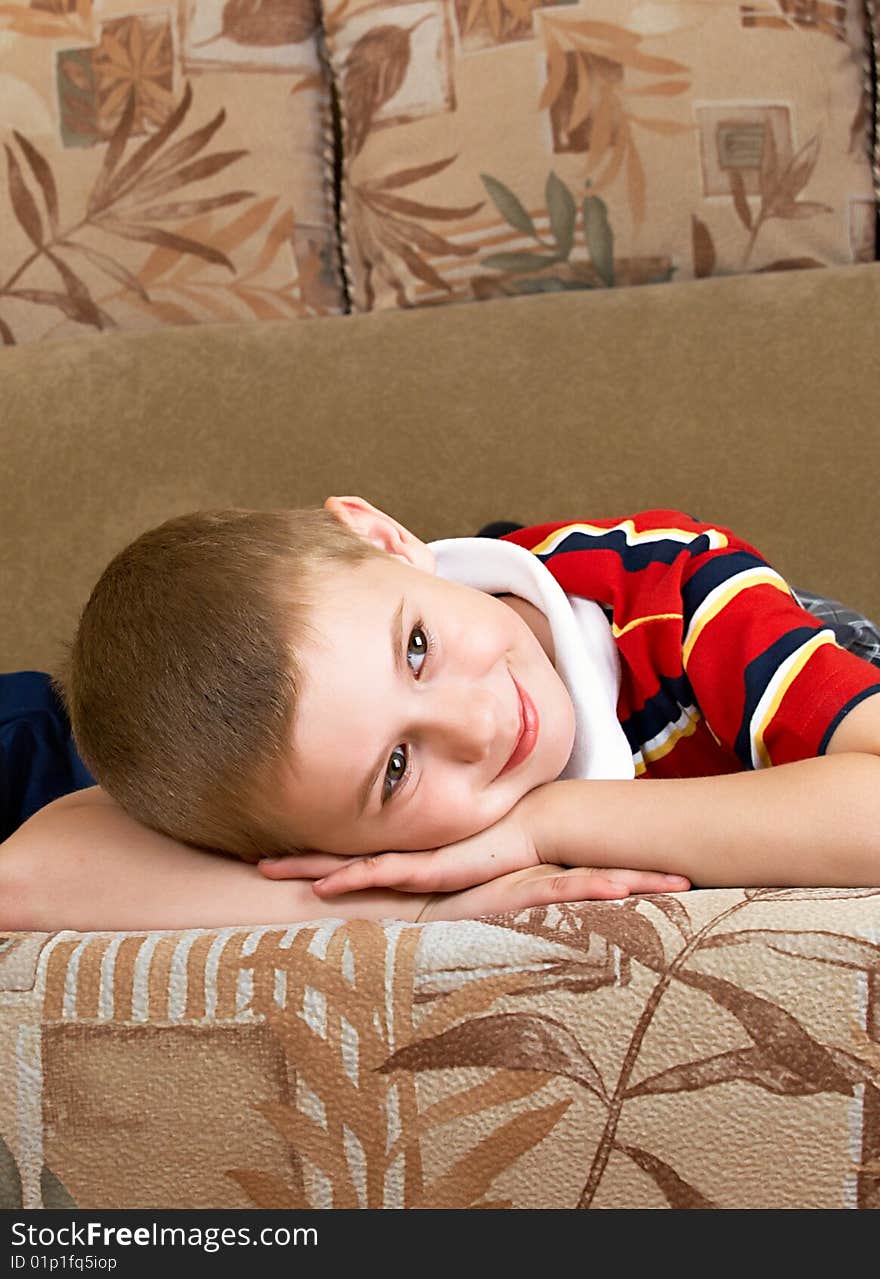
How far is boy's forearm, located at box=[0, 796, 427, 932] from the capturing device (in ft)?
3.04

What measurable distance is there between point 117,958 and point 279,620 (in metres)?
0.29

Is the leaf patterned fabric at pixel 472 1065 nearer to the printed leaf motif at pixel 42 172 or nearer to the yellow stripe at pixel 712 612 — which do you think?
the yellow stripe at pixel 712 612

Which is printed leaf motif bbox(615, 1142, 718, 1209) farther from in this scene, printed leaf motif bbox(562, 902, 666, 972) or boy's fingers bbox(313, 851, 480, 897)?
boy's fingers bbox(313, 851, 480, 897)

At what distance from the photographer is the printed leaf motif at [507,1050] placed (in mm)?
639

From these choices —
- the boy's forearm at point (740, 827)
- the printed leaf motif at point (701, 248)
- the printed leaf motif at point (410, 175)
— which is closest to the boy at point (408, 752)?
the boy's forearm at point (740, 827)

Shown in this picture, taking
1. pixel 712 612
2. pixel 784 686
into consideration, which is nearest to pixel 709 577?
pixel 712 612

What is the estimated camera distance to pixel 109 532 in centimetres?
165

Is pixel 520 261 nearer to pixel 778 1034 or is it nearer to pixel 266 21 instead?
pixel 266 21

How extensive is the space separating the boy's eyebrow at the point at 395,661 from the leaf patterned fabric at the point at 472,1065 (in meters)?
0.22

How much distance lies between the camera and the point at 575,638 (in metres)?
1.12

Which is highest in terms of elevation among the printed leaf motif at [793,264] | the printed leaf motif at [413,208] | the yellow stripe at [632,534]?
the printed leaf motif at [413,208]

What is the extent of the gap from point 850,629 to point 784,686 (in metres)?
0.36

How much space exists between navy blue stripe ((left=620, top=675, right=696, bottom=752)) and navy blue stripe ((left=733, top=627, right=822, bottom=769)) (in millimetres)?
103
